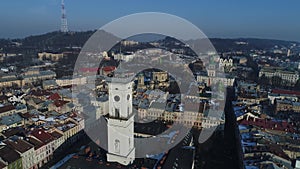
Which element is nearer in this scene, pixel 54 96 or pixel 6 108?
pixel 6 108

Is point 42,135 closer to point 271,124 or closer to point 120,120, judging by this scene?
point 120,120

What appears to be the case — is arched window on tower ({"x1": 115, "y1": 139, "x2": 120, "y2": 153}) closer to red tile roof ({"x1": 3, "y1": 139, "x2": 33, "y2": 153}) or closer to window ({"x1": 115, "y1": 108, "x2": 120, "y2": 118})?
window ({"x1": 115, "y1": 108, "x2": 120, "y2": 118})

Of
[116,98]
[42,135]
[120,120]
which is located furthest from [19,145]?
[116,98]

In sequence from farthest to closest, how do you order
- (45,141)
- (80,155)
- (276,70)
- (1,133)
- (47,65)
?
(47,65)
(276,70)
(1,133)
(45,141)
(80,155)

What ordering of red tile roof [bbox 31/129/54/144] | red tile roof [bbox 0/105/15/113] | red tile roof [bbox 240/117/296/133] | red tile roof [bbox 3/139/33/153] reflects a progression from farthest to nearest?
red tile roof [bbox 0/105/15/113], red tile roof [bbox 240/117/296/133], red tile roof [bbox 31/129/54/144], red tile roof [bbox 3/139/33/153]

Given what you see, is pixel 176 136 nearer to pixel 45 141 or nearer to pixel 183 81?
pixel 45 141

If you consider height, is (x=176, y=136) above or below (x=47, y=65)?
below

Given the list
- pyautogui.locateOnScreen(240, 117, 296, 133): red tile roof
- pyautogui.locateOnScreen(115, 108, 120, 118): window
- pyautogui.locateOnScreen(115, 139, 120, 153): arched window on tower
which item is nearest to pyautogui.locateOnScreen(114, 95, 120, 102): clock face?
pyautogui.locateOnScreen(115, 108, 120, 118): window

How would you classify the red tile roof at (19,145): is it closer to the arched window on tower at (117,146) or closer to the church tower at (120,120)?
the church tower at (120,120)

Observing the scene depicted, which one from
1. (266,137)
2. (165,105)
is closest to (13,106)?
(165,105)
